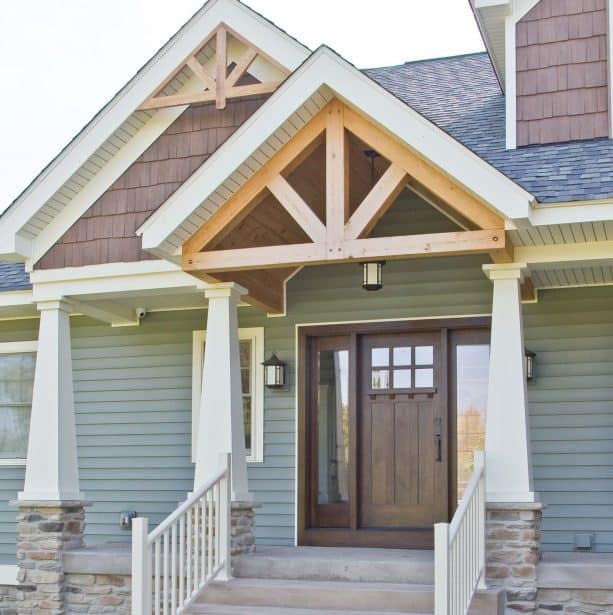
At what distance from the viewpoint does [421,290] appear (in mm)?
9062

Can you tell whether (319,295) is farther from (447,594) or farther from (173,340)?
(447,594)

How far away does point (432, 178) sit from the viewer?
282 inches

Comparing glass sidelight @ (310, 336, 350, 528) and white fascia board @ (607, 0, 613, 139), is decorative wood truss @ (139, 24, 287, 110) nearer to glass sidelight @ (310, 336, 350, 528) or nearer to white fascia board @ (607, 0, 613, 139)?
glass sidelight @ (310, 336, 350, 528)

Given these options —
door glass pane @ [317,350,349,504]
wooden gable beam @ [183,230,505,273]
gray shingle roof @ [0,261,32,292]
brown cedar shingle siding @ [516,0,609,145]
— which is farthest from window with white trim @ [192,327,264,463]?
A: brown cedar shingle siding @ [516,0,609,145]

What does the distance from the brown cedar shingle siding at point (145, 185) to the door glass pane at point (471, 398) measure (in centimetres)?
284

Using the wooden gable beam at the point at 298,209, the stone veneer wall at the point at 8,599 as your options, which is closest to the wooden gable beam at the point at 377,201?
the wooden gable beam at the point at 298,209

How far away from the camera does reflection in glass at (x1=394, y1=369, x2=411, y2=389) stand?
29.8 ft

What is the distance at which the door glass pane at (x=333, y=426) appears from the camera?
9.20m

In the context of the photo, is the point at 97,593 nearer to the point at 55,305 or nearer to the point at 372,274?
the point at 55,305

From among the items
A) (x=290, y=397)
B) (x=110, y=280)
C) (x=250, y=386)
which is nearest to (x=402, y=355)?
(x=290, y=397)

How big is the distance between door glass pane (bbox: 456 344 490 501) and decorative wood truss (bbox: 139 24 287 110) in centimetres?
287

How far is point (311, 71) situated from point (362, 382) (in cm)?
305

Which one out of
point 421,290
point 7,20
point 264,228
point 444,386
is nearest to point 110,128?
point 264,228

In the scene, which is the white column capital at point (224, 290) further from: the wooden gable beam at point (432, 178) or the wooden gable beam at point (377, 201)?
the wooden gable beam at point (432, 178)
